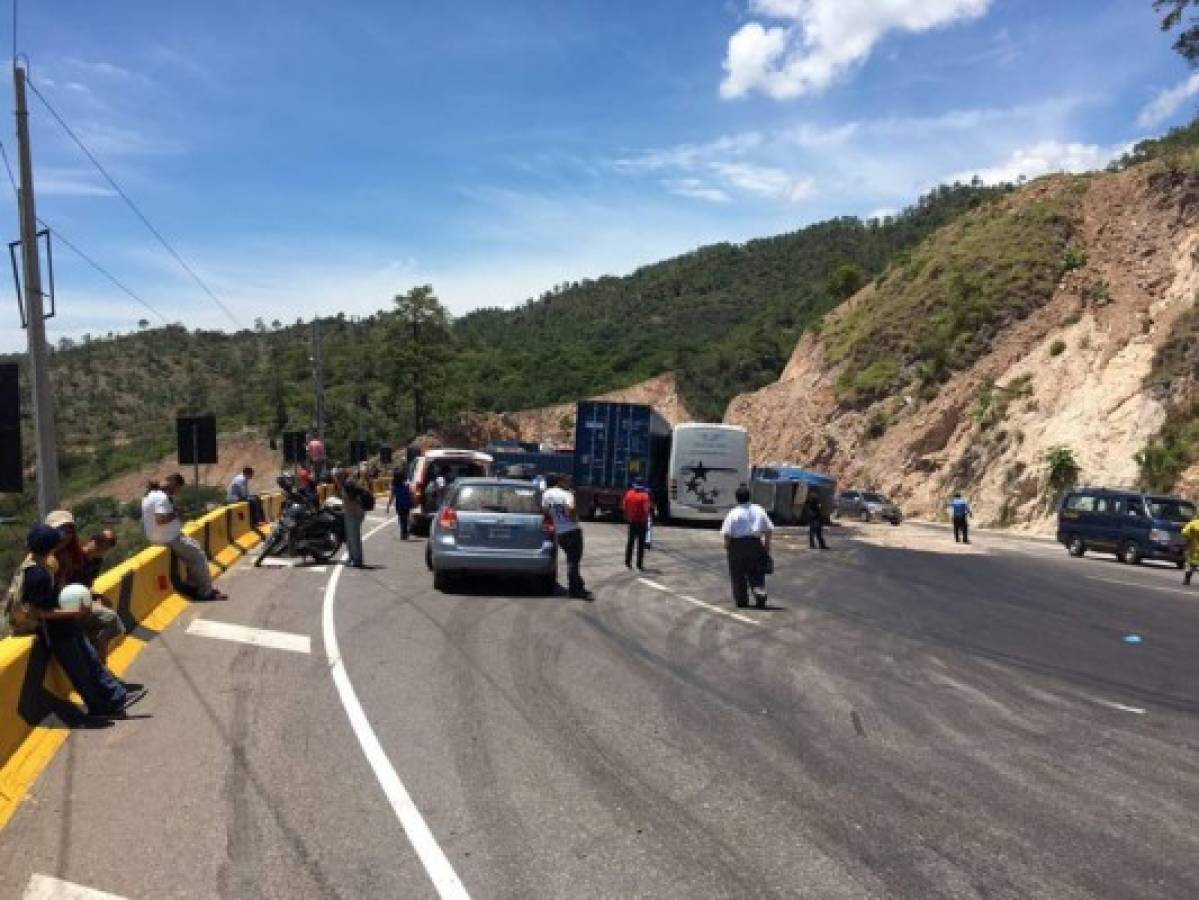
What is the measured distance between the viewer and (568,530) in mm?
15812

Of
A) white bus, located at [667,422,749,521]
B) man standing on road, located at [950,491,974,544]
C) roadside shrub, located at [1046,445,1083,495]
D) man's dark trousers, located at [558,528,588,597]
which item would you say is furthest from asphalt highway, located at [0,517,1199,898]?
roadside shrub, located at [1046,445,1083,495]

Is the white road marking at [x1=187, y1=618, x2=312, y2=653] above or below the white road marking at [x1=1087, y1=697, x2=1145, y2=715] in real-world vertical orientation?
below

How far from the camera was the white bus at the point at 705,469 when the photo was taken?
33250 millimetres

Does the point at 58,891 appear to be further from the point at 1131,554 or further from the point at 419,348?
the point at 419,348

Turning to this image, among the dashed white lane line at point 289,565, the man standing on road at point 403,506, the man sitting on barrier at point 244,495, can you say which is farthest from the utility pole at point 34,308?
the man standing on road at point 403,506

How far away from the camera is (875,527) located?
39719 millimetres

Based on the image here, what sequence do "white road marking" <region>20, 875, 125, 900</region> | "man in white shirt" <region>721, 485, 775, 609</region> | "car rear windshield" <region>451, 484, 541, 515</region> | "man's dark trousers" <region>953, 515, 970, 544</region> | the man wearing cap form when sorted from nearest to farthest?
"white road marking" <region>20, 875, 125, 900</region> < the man wearing cap < "man in white shirt" <region>721, 485, 775, 609</region> < "car rear windshield" <region>451, 484, 541, 515</region> < "man's dark trousers" <region>953, 515, 970, 544</region>

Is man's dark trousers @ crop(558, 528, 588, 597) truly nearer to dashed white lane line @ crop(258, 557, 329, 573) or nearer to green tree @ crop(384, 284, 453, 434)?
dashed white lane line @ crop(258, 557, 329, 573)

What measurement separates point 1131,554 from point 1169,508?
4.80 feet

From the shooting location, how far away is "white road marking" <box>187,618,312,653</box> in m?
11.2

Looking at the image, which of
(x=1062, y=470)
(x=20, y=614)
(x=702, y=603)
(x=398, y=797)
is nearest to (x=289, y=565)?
(x=702, y=603)

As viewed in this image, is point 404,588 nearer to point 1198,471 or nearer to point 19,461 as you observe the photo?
point 19,461

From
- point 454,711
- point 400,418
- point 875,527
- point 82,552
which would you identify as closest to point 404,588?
point 82,552

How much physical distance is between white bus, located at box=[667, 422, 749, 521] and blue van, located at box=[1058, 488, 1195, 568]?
921 cm
